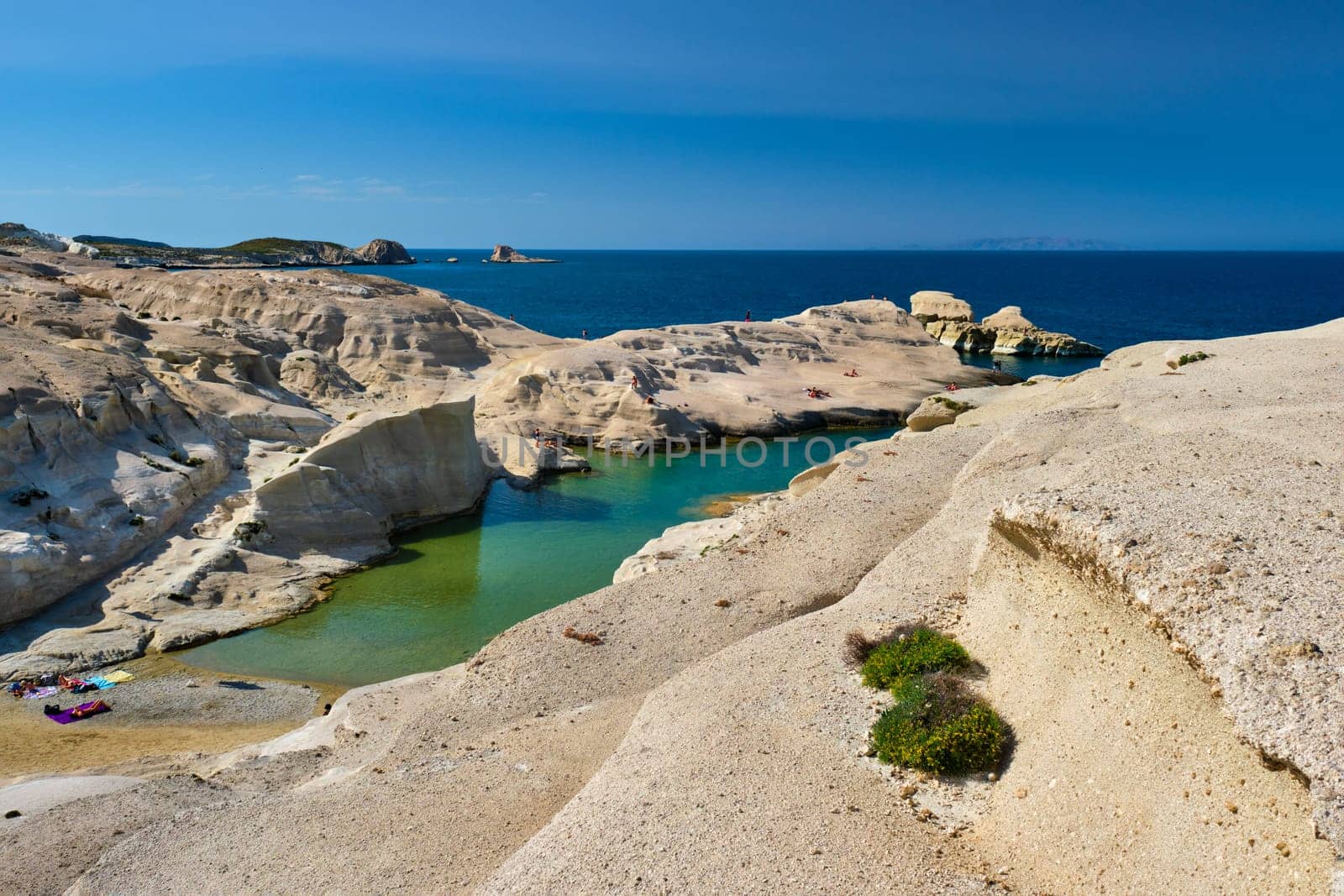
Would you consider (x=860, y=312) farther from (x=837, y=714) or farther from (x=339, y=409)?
(x=837, y=714)

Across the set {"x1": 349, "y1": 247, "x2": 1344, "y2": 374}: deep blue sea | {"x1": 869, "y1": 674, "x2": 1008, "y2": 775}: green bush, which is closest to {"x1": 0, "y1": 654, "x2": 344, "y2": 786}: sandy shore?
{"x1": 869, "y1": 674, "x2": 1008, "y2": 775}: green bush

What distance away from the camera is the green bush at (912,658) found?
13.4 m

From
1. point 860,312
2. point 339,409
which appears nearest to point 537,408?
point 339,409

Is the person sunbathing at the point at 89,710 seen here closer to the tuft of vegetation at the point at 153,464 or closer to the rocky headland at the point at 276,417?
the rocky headland at the point at 276,417

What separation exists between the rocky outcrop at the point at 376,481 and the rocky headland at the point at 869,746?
11.1 m

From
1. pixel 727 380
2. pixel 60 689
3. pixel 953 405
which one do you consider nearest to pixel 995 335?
pixel 727 380

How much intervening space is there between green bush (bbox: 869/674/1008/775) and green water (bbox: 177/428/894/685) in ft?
45.6

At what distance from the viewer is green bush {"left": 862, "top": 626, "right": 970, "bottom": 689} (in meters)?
13.4

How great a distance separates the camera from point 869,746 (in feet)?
40.0

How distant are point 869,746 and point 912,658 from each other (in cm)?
195

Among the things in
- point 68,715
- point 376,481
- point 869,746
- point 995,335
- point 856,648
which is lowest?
point 68,715

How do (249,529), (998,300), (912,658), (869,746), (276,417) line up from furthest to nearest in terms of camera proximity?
1. (998,300)
2. (276,417)
3. (249,529)
4. (912,658)
5. (869,746)

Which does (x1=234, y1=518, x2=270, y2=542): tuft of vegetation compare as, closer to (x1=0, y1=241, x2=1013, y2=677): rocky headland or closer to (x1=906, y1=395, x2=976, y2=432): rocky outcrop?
(x1=0, y1=241, x2=1013, y2=677): rocky headland

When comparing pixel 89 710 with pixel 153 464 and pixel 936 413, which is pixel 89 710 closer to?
pixel 153 464
